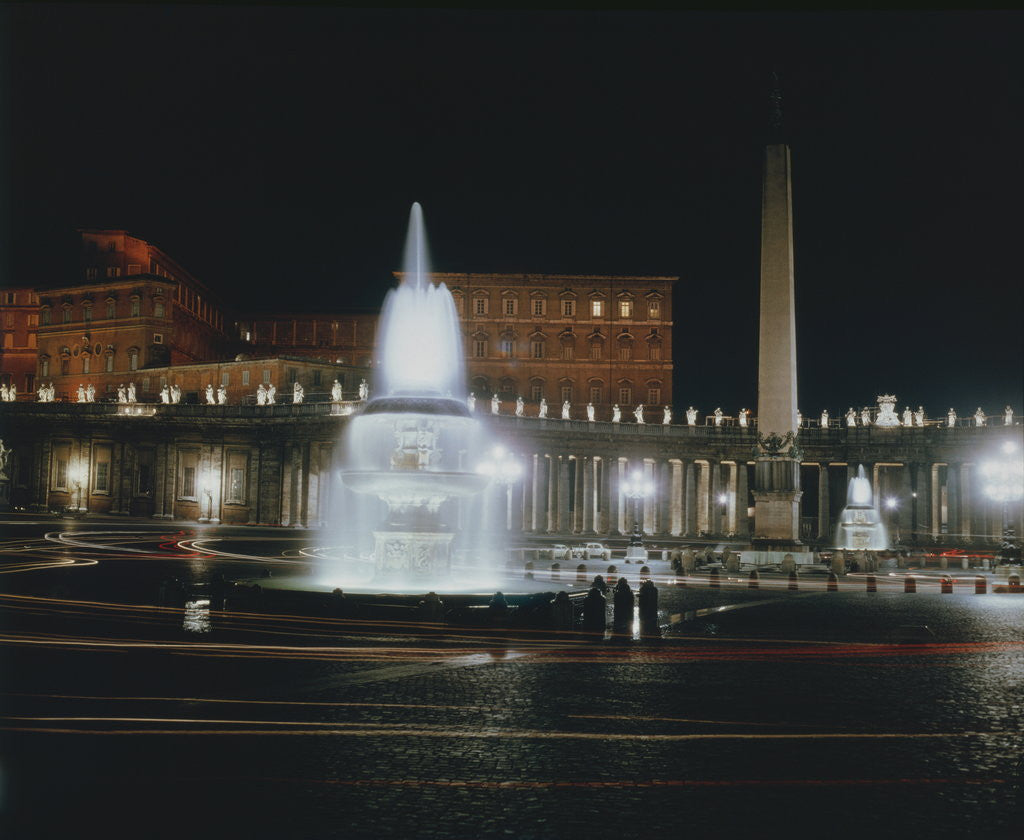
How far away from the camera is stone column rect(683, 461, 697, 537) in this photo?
68125mm

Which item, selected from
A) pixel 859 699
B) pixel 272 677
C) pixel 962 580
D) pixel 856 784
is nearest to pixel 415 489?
pixel 272 677

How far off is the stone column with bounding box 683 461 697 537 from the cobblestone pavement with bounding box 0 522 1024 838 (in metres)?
50.4

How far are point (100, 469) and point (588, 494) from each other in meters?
Answer: 35.2

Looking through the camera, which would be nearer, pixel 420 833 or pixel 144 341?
pixel 420 833

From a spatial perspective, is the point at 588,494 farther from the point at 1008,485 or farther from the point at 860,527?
the point at 1008,485

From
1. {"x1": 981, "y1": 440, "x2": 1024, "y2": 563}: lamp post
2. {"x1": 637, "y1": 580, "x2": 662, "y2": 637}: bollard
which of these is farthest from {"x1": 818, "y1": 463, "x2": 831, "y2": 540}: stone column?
{"x1": 637, "y1": 580, "x2": 662, "y2": 637}: bollard

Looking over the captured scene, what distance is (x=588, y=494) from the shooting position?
70.6 metres

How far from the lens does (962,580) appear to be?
34344mm

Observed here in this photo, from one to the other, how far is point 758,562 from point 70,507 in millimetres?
54756

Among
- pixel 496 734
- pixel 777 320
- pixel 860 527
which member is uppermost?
pixel 777 320

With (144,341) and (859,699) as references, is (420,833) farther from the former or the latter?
(144,341)

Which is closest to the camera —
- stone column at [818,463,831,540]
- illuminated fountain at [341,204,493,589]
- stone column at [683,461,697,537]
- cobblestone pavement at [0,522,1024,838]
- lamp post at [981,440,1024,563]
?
cobblestone pavement at [0,522,1024,838]

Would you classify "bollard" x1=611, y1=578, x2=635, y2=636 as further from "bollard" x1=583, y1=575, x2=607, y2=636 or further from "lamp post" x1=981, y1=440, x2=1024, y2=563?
"lamp post" x1=981, y1=440, x2=1024, y2=563

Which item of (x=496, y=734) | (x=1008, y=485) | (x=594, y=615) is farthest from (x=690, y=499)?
(x=496, y=734)
